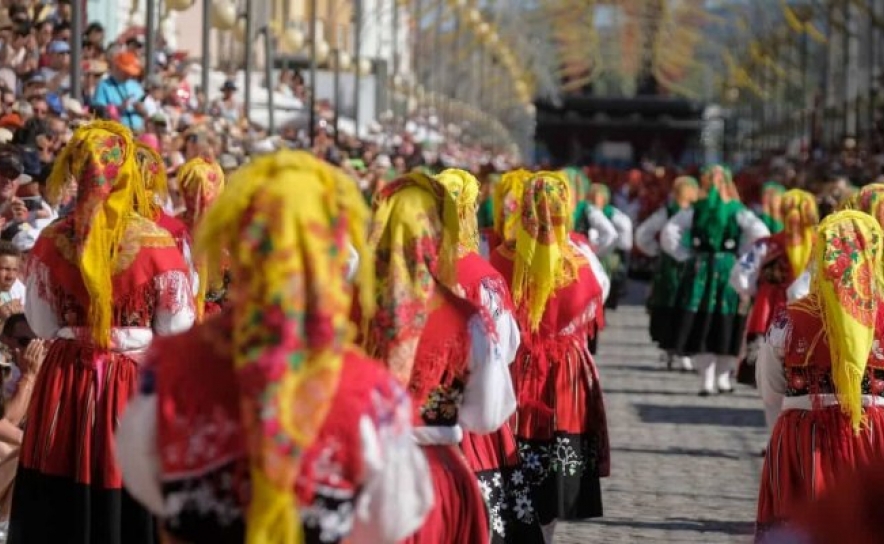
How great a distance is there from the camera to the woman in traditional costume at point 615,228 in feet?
56.8

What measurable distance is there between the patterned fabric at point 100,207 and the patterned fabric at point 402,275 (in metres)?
1.70

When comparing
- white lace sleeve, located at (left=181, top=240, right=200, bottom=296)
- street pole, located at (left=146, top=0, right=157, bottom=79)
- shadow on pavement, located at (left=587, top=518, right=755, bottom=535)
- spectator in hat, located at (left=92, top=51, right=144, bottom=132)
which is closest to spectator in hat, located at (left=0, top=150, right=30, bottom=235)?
white lace sleeve, located at (left=181, top=240, right=200, bottom=296)

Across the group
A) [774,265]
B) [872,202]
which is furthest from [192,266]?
[774,265]

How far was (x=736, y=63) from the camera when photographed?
395 ft

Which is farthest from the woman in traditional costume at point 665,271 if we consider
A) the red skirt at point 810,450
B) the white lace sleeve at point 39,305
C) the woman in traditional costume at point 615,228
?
the white lace sleeve at point 39,305

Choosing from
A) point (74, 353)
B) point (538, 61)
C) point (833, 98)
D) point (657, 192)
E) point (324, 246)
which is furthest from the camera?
point (538, 61)

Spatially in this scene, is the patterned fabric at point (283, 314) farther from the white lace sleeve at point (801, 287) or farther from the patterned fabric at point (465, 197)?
the white lace sleeve at point (801, 287)

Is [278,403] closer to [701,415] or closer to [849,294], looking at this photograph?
[849,294]

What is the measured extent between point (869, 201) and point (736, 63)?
11115 cm

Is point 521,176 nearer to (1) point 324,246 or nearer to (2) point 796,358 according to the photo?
(2) point 796,358

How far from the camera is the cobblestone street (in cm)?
1141

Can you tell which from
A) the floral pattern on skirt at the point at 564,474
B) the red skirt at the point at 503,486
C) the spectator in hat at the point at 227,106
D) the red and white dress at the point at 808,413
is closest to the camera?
the red skirt at the point at 503,486

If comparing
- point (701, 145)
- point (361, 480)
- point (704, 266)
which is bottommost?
point (701, 145)

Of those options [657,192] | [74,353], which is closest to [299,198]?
[74,353]
